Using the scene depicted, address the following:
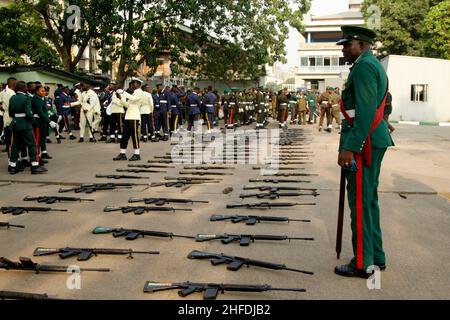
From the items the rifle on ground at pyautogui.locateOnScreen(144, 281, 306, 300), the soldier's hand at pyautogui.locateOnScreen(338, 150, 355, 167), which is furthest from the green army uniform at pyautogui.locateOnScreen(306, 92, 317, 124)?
the rifle on ground at pyautogui.locateOnScreen(144, 281, 306, 300)

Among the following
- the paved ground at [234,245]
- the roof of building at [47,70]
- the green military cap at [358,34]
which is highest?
the roof of building at [47,70]

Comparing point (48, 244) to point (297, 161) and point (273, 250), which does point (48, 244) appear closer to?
point (273, 250)

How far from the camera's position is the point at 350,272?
424 cm

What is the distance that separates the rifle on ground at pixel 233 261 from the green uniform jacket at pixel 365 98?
1.20 m

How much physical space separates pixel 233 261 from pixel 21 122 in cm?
681

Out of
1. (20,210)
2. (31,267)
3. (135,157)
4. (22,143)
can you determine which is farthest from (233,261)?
(135,157)

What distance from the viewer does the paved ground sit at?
408 centimetres

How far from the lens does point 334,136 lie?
61.8ft

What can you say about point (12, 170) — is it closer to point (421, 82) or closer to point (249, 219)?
point (249, 219)

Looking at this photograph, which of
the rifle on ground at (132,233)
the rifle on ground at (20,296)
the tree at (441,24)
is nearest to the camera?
the rifle on ground at (20,296)

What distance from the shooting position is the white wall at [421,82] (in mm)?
26688

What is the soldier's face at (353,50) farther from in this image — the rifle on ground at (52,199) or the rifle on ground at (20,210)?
the rifle on ground at (52,199)

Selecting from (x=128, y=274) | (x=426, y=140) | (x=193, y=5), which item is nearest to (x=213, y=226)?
(x=128, y=274)

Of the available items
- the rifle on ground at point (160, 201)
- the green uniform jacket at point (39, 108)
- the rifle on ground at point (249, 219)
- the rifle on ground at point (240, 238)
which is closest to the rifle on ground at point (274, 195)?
the rifle on ground at point (160, 201)
